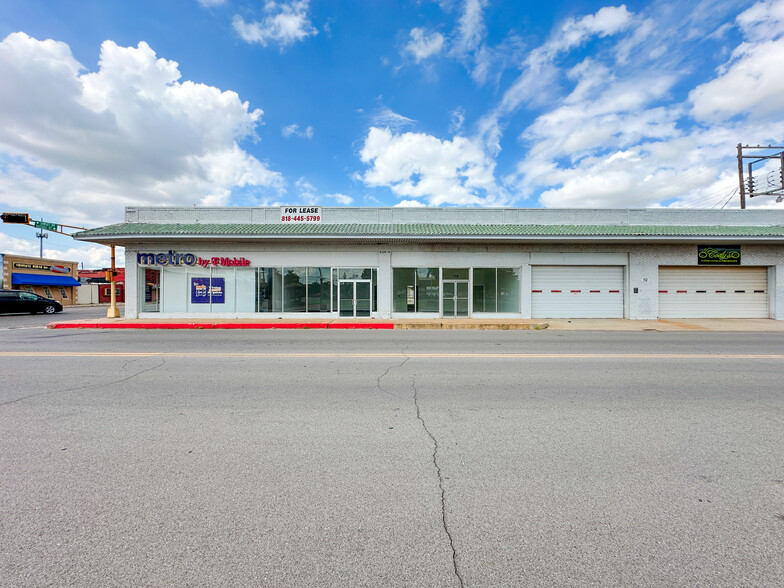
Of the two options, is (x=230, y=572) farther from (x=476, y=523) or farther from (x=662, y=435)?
(x=662, y=435)

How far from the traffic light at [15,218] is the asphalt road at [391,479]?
1485 cm

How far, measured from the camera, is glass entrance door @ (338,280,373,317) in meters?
19.2

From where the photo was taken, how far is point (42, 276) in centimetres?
3597

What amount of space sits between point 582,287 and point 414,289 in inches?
346

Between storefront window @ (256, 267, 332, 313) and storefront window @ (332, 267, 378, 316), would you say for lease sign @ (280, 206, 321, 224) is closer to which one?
storefront window @ (256, 267, 332, 313)

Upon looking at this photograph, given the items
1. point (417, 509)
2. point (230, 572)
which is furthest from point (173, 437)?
point (417, 509)

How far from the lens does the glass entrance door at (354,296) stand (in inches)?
755

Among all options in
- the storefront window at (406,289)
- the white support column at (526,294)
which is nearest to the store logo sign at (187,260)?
the storefront window at (406,289)

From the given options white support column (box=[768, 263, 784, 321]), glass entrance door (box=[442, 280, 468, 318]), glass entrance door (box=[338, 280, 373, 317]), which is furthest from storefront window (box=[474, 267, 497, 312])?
white support column (box=[768, 263, 784, 321])

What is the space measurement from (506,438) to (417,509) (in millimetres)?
1635

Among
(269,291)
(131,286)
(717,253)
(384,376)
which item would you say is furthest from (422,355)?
(717,253)

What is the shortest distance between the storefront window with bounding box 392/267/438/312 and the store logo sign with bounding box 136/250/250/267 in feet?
25.9

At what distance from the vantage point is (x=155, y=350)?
944cm

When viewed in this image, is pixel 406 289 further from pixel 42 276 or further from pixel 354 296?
pixel 42 276
